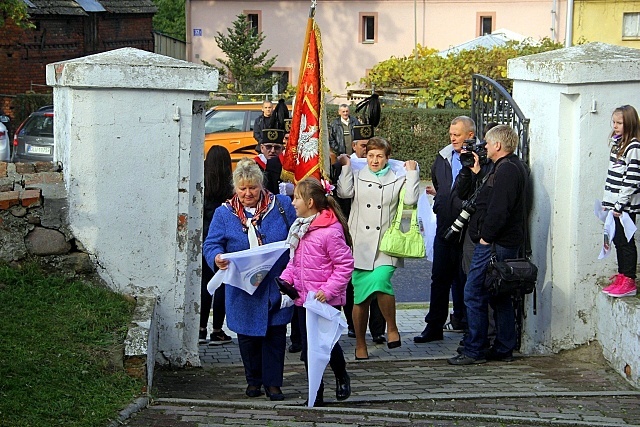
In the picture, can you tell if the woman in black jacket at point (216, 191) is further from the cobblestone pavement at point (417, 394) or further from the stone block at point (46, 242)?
the stone block at point (46, 242)

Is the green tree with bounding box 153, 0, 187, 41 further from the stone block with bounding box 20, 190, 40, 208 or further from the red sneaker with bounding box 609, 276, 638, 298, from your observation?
the red sneaker with bounding box 609, 276, 638, 298

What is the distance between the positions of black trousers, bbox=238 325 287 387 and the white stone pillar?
8.22ft

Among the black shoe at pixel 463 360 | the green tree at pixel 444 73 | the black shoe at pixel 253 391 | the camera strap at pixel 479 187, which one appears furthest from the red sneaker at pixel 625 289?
the green tree at pixel 444 73

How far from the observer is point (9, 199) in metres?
7.79

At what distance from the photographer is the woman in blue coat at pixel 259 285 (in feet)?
23.5

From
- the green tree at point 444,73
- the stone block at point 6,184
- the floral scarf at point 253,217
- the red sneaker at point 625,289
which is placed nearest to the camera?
the floral scarf at point 253,217

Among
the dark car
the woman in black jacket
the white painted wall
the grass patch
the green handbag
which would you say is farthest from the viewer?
the dark car

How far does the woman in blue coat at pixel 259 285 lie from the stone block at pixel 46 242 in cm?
125

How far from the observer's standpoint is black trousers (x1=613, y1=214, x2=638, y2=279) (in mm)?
7957

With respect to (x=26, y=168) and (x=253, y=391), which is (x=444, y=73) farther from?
(x=253, y=391)

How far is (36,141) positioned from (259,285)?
15.0 m

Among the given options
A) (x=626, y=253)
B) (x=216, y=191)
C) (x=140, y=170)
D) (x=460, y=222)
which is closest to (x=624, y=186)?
(x=626, y=253)

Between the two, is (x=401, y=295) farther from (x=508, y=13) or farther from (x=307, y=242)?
(x=508, y=13)

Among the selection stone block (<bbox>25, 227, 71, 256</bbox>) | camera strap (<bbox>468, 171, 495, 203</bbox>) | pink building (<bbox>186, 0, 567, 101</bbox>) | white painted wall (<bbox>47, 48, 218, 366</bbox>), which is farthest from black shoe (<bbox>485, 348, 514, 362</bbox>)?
pink building (<bbox>186, 0, 567, 101</bbox>)
